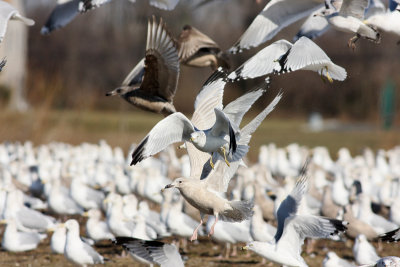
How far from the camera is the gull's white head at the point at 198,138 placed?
16.4ft

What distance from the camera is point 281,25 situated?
604 centimetres

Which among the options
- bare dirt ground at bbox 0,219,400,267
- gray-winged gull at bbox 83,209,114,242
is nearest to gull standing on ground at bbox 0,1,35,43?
bare dirt ground at bbox 0,219,400,267

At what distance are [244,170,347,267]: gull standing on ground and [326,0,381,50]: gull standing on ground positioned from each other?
1194 millimetres

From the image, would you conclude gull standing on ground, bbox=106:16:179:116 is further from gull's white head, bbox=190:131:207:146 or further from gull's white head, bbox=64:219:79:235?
gull's white head, bbox=64:219:79:235

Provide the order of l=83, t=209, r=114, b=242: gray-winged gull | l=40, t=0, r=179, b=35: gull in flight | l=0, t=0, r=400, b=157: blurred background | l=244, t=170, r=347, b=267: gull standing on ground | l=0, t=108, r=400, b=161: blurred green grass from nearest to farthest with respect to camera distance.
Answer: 1. l=244, t=170, r=347, b=267: gull standing on ground
2. l=40, t=0, r=179, b=35: gull in flight
3. l=83, t=209, r=114, b=242: gray-winged gull
4. l=0, t=108, r=400, b=161: blurred green grass
5. l=0, t=0, r=400, b=157: blurred background

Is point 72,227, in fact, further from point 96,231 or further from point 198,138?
point 198,138

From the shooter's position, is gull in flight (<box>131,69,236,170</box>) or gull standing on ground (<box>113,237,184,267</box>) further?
gull standing on ground (<box>113,237,184,267</box>)

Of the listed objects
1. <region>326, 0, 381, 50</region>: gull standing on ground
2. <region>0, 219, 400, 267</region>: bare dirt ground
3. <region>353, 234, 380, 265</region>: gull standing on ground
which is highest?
<region>326, 0, 381, 50</region>: gull standing on ground

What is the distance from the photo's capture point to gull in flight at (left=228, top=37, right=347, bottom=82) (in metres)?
5.08

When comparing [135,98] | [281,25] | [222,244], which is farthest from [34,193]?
[281,25]

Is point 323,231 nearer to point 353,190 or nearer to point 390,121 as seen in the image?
point 353,190

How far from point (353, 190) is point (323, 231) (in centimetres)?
465

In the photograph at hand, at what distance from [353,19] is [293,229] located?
5.46 feet

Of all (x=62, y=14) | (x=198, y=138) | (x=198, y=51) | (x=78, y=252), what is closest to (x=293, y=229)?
(x=198, y=138)
